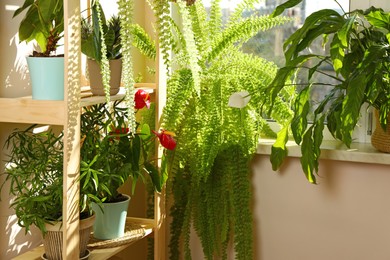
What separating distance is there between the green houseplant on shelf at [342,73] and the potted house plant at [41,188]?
825mm

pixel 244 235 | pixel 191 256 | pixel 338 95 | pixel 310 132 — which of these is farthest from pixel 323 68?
pixel 191 256

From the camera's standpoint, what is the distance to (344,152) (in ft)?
8.53

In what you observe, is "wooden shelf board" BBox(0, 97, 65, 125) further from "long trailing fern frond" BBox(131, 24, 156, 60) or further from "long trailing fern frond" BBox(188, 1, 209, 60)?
"long trailing fern frond" BBox(188, 1, 209, 60)

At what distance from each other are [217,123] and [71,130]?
0.80 metres

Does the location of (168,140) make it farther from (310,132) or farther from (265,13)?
(265,13)

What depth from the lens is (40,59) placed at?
1980 mm

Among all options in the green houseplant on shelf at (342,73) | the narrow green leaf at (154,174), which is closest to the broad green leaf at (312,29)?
the green houseplant on shelf at (342,73)

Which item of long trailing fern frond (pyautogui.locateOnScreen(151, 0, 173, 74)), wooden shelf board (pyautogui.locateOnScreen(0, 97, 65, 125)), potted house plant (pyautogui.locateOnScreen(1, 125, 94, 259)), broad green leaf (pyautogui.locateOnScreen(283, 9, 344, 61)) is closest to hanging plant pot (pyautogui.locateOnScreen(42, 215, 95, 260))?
potted house plant (pyautogui.locateOnScreen(1, 125, 94, 259))

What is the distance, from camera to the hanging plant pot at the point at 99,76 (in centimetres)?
222

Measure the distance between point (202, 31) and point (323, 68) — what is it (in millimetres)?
552

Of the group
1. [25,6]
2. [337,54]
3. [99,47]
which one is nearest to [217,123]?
[337,54]

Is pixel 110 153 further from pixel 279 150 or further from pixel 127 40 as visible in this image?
pixel 279 150

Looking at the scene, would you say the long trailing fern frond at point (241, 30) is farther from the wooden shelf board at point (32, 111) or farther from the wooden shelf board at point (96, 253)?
the wooden shelf board at point (32, 111)

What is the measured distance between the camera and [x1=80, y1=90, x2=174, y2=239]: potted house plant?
214cm
